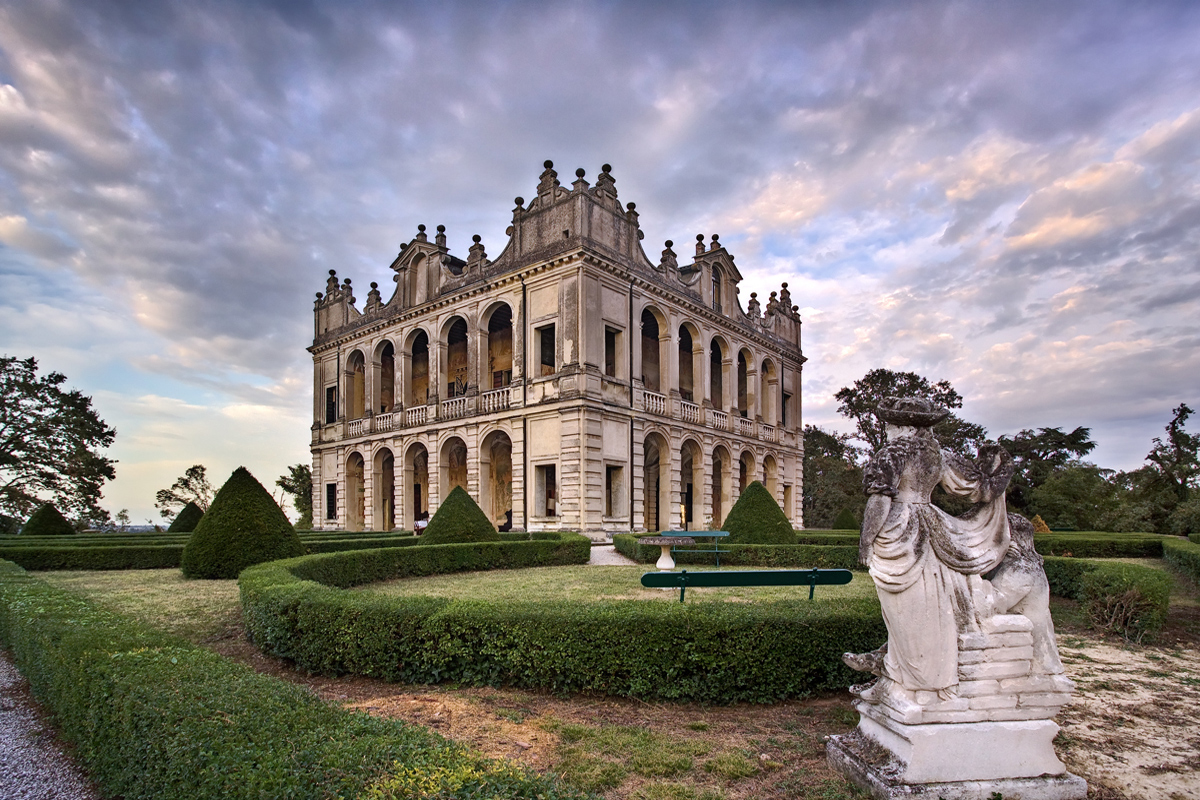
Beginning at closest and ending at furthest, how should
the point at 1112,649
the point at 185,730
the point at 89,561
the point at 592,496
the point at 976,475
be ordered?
the point at 185,730 < the point at 976,475 < the point at 1112,649 < the point at 89,561 < the point at 592,496

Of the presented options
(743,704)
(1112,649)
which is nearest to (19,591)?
(743,704)

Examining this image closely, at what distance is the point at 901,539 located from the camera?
369cm

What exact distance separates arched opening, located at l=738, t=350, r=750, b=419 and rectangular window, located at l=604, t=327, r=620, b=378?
8926 mm

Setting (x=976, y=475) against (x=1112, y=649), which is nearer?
(x=976, y=475)

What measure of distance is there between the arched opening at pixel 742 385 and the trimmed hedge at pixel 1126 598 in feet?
84.0

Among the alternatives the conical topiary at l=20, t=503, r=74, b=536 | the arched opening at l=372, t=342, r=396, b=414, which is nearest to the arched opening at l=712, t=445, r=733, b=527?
the arched opening at l=372, t=342, r=396, b=414

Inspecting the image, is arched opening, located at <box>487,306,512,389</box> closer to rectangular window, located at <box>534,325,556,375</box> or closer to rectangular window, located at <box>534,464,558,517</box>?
rectangular window, located at <box>534,325,556,375</box>

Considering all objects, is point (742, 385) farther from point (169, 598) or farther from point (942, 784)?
point (942, 784)

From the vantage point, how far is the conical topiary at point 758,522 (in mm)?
17281

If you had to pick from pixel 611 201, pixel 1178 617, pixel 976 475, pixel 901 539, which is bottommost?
pixel 1178 617

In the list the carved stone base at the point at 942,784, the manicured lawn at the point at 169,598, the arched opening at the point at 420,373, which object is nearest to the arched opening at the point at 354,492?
the arched opening at the point at 420,373

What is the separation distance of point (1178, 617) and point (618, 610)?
29.8 feet

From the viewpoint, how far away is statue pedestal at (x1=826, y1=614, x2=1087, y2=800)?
3.62 meters

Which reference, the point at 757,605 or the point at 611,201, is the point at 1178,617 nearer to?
the point at 757,605
